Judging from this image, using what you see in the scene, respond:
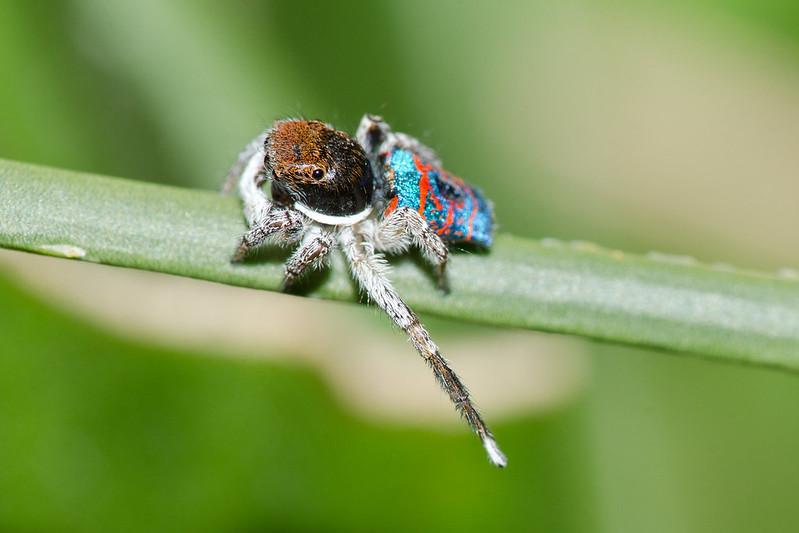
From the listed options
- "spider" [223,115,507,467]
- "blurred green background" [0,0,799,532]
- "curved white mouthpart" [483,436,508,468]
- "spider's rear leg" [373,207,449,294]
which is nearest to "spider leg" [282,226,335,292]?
"spider" [223,115,507,467]

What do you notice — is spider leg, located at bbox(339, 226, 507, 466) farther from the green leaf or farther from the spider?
the green leaf

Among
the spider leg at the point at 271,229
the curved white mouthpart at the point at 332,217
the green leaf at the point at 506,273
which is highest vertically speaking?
the curved white mouthpart at the point at 332,217

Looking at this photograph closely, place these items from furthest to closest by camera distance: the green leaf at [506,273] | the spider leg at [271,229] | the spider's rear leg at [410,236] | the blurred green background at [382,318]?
the blurred green background at [382,318] < the spider's rear leg at [410,236] < the spider leg at [271,229] < the green leaf at [506,273]

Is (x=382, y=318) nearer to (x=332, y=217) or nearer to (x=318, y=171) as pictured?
(x=332, y=217)

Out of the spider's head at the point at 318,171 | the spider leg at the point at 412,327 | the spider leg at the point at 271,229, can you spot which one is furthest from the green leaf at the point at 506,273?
the spider's head at the point at 318,171

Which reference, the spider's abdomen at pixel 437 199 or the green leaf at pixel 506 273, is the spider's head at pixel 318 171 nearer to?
the spider's abdomen at pixel 437 199

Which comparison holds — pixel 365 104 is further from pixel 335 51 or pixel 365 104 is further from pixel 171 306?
pixel 171 306
